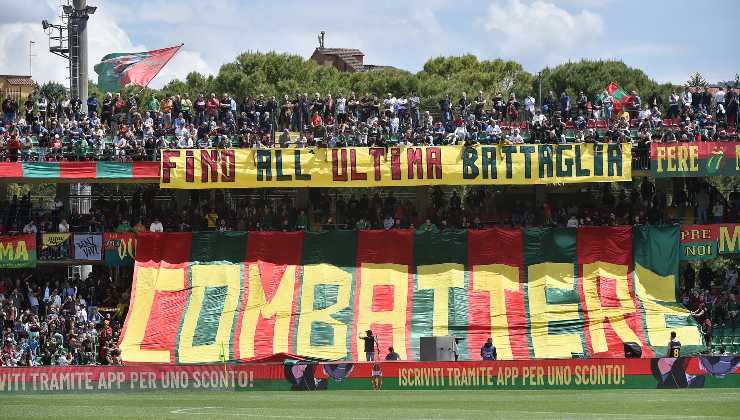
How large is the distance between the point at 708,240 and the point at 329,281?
46.5 feet

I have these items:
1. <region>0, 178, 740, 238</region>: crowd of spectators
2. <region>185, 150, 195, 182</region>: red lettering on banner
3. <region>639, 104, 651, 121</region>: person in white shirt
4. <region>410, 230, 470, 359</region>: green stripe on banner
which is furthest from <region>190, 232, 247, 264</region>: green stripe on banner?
<region>639, 104, 651, 121</region>: person in white shirt

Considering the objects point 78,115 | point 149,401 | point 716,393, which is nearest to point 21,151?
point 78,115

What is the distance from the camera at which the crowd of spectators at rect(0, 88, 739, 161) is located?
155ft

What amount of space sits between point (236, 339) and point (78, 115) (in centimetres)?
1280

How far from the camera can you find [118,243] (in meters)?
47.0

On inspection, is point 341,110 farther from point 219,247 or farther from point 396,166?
point 219,247

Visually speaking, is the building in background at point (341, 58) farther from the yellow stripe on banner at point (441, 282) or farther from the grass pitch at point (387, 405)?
the grass pitch at point (387, 405)

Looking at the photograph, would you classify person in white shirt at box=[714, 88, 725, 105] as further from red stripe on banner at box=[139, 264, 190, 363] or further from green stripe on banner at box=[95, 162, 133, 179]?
green stripe on banner at box=[95, 162, 133, 179]

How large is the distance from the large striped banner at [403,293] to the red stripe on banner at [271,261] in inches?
1.8

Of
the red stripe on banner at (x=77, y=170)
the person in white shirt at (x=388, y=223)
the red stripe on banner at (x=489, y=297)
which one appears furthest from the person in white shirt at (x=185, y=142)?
the red stripe on banner at (x=489, y=297)

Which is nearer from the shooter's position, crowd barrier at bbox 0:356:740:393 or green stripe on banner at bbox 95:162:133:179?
crowd barrier at bbox 0:356:740:393

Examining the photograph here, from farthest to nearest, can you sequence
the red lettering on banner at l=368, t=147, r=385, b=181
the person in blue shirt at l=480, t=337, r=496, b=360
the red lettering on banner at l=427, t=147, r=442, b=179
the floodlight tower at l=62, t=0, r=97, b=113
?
the floodlight tower at l=62, t=0, r=97, b=113 < the red lettering on banner at l=368, t=147, r=385, b=181 < the red lettering on banner at l=427, t=147, r=442, b=179 < the person in blue shirt at l=480, t=337, r=496, b=360

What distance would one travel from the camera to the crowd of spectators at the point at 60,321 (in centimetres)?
4212

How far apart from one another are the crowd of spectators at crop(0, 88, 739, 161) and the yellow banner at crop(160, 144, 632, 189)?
821 millimetres
